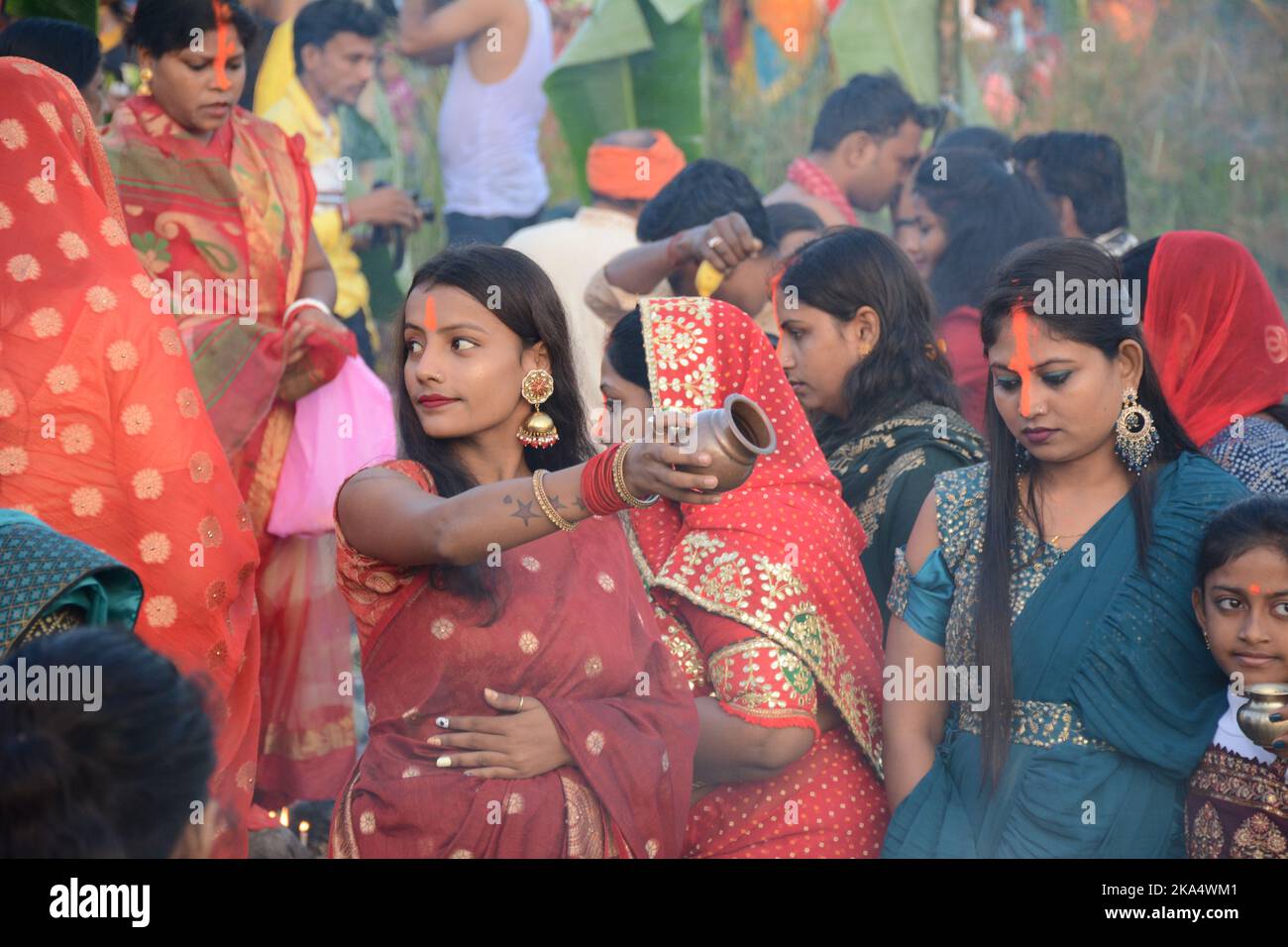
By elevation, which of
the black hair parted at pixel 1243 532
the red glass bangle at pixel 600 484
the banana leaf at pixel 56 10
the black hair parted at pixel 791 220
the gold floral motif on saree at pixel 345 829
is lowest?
the gold floral motif on saree at pixel 345 829

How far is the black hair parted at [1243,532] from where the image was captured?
3.23m

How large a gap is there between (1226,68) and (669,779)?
27.7 feet

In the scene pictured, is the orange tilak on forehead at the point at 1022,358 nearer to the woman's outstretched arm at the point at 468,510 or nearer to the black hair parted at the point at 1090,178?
the woman's outstretched arm at the point at 468,510

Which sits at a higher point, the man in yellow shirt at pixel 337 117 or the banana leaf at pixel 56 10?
the banana leaf at pixel 56 10

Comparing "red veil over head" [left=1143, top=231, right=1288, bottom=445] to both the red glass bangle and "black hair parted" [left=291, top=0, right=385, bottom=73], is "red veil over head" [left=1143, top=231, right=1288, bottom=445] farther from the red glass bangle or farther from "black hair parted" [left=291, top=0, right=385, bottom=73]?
"black hair parted" [left=291, top=0, right=385, bottom=73]

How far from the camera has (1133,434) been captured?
11.4 feet

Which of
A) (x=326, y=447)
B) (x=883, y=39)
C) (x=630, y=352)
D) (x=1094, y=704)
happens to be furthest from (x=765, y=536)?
(x=883, y=39)

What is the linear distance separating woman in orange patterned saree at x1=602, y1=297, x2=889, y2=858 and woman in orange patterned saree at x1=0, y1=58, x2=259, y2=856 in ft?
3.27

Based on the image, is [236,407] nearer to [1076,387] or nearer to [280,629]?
[280,629]

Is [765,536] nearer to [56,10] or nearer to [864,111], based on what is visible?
[56,10]

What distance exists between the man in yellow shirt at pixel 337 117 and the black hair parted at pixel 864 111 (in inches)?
77.1

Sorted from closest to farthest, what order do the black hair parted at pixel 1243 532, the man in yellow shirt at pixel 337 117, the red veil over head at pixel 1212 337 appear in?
1. the black hair parted at pixel 1243 532
2. the red veil over head at pixel 1212 337
3. the man in yellow shirt at pixel 337 117

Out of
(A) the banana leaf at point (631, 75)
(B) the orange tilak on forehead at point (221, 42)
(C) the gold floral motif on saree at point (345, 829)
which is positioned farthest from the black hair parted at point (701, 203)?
(C) the gold floral motif on saree at point (345, 829)

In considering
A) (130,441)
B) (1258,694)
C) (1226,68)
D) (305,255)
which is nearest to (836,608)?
(1258,694)
